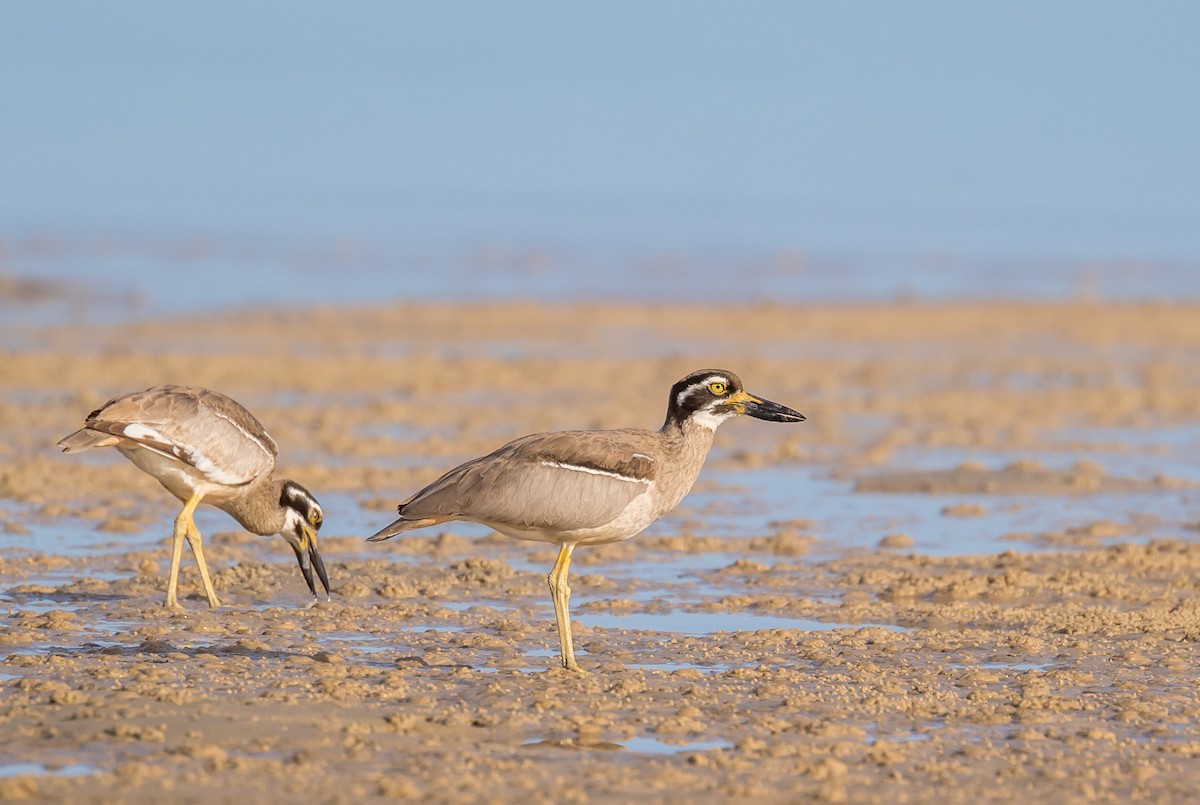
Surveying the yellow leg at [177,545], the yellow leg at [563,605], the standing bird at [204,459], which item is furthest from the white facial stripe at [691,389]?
the yellow leg at [177,545]

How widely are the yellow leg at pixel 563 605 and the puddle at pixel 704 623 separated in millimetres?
844

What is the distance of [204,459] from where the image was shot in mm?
10969

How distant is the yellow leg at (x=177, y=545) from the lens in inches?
409

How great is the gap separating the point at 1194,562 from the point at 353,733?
7.06 metres

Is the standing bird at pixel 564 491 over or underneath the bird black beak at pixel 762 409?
underneath

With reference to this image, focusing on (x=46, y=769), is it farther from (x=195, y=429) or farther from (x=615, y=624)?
(x=195, y=429)

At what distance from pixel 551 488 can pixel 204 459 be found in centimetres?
278

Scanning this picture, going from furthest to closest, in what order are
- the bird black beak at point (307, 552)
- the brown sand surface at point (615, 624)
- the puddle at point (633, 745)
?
the bird black beak at point (307, 552)
the puddle at point (633, 745)
the brown sand surface at point (615, 624)

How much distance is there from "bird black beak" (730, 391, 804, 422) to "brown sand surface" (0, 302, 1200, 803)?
4.01ft

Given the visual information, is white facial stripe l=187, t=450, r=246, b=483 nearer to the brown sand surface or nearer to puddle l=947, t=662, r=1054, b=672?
the brown sand surface

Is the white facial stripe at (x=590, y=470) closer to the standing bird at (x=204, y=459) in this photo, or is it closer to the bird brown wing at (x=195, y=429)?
the standing bird at (x=204, y=459)

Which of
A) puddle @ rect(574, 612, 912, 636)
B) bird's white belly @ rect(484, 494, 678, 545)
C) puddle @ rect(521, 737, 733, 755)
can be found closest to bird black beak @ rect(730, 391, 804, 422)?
bird's white belly @ rect(484, 494, 678, 545)

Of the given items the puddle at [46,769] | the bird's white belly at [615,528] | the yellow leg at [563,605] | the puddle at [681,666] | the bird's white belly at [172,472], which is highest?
the bird's white belly at [172,472]

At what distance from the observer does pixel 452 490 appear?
9.34 m
